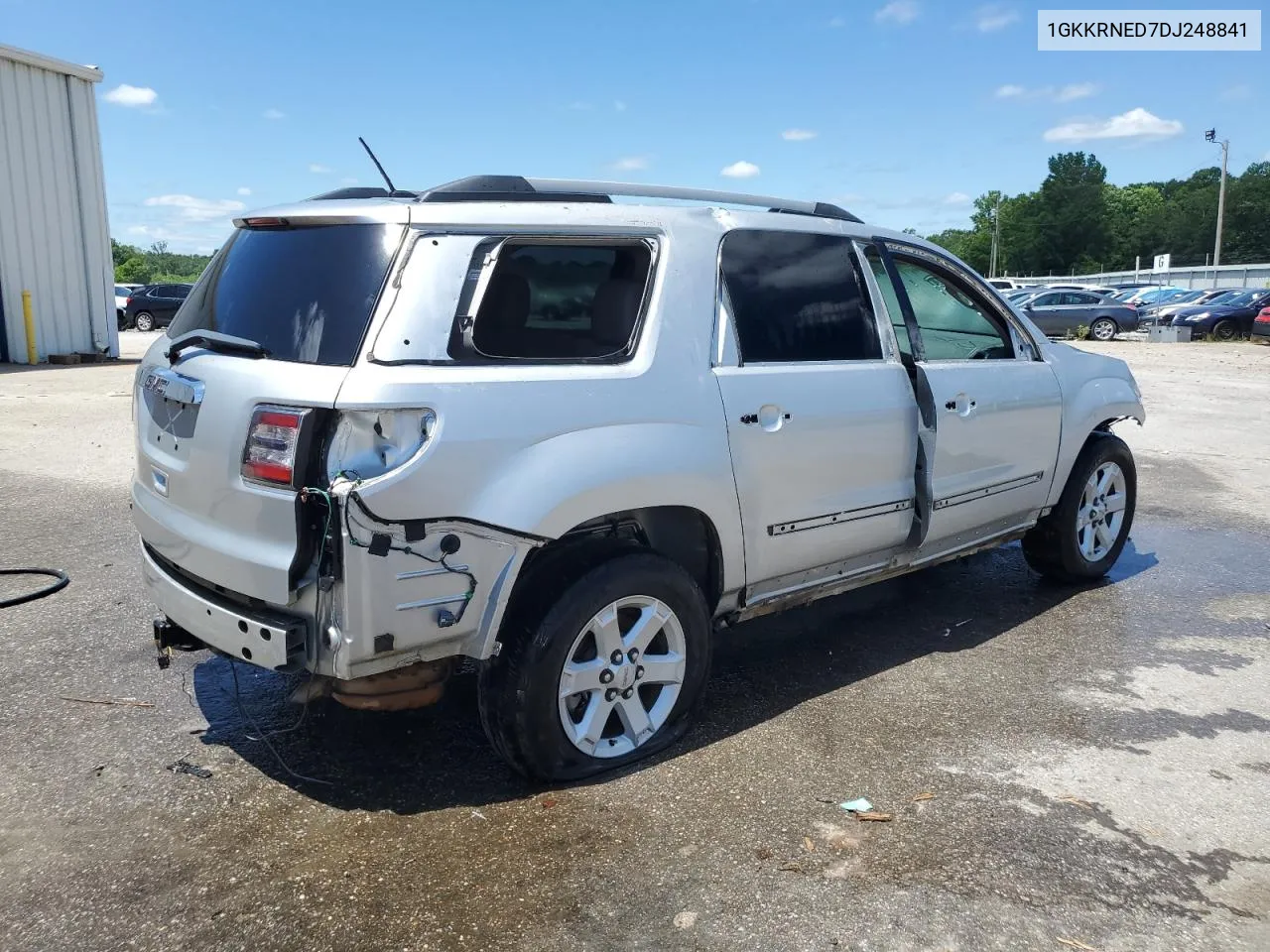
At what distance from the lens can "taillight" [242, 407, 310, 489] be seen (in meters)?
2.88

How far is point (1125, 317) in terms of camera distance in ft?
102

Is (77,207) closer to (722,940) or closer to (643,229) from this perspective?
(643,229)

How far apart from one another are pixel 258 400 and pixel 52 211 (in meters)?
18.3

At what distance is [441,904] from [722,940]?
2.54 feet

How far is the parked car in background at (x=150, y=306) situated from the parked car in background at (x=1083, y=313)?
2653 centimetres

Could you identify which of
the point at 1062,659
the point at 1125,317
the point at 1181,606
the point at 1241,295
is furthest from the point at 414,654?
the point at 1241,295

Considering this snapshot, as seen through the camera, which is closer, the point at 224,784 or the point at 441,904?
the point at 441,904

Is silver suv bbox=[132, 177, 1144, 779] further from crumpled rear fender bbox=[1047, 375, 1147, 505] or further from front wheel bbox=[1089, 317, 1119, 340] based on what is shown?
front wheel bbox=[1089, 317, 1119, 340]

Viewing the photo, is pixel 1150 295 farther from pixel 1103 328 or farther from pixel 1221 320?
pixel 1103 328

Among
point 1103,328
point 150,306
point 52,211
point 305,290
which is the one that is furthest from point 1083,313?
point 305,290

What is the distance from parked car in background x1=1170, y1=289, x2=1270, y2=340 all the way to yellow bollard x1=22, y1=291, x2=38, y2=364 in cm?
2948

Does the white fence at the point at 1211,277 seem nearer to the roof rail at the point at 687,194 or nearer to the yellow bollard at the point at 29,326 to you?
the yellow bollard at the point at 29,326

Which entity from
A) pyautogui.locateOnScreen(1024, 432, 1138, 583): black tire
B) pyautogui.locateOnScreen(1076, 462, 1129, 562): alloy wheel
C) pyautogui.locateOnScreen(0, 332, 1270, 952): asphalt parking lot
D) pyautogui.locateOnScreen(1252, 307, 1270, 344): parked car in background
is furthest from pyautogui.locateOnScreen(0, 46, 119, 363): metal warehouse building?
pyautogui.locateOnScreen(1252, 307, 1270, 344): parked car in background

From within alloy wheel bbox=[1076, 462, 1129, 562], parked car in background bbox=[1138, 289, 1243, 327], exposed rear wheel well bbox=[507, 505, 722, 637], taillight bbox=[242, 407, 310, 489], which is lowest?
alloy wheel bbox=[1076, 462, 1129, 562]
